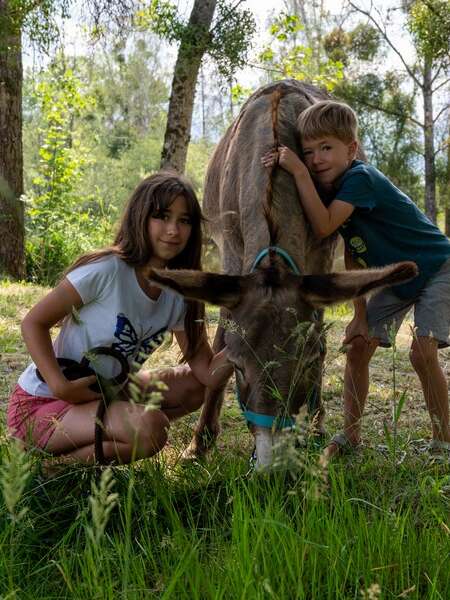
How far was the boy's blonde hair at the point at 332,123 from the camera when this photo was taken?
12.5 feet

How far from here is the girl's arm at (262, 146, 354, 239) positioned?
3.68 m

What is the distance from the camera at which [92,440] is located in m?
3.06

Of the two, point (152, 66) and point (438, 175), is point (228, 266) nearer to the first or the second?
point (438, 175)

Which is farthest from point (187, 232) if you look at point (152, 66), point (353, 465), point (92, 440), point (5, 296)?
point (152, 66)

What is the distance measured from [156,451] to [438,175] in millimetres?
20790

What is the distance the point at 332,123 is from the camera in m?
3.83

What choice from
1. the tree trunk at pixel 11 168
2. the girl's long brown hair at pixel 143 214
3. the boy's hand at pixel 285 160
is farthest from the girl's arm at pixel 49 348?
the tree trunk at pixel 11 168

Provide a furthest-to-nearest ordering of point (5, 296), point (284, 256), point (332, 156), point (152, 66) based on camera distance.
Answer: point (152, 66) → point (5, 296) → point (332, 156) → point (284, 256)

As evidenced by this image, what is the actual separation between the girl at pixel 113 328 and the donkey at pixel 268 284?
1.02 ft

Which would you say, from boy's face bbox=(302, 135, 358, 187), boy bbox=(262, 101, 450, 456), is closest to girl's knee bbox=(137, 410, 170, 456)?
boy bbox=(262, 101, 450, 456)

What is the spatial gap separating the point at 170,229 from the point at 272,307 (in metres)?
0.71

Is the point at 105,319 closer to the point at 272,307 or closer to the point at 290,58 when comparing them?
the point at 272,307

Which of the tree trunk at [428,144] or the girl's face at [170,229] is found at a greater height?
the tree trunk at [428,144]

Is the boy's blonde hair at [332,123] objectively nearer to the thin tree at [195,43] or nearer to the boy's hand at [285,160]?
the boy's hand at [285,160]
